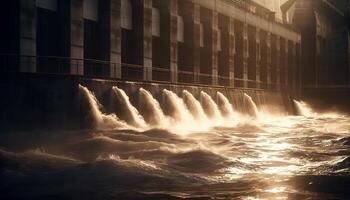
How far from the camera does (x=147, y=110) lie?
97.0 feet

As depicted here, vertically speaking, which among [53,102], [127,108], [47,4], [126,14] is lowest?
[127,108]

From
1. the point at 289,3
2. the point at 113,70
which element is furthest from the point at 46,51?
the point at 289,3

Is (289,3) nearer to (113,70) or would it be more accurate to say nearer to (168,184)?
(113,70)

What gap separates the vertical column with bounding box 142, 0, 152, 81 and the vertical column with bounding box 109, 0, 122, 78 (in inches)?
125

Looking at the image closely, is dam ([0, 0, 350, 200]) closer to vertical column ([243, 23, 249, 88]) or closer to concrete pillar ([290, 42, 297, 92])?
vertical column ([243, 23, 249, 88])

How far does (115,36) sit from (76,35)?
3955mm

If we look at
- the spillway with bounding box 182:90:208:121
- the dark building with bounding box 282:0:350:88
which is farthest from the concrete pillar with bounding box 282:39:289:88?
the spillway with bounding box 182:90:208:121

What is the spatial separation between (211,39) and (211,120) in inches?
437

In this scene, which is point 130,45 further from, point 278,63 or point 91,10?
point 278,63

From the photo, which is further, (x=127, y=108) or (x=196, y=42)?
(x=196, y=42)

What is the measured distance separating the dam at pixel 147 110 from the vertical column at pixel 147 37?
9 cm

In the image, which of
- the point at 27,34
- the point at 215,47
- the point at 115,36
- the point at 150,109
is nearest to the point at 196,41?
the point at 215,47

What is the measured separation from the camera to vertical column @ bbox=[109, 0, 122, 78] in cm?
3186

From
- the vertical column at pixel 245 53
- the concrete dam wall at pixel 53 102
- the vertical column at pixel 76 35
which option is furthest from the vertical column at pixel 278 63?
the concrete dam wall at pixel 53 102
